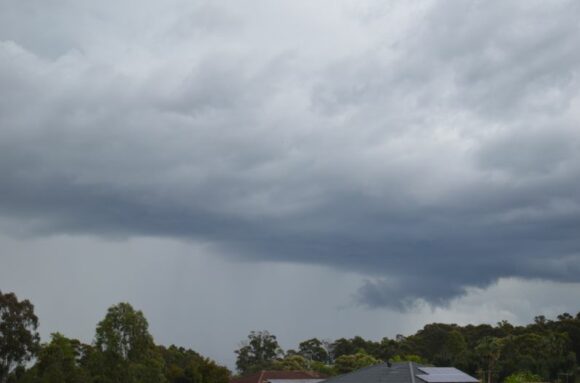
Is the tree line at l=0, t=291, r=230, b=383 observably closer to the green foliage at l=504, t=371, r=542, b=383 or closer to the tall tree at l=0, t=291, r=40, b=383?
the tall tree at l=0, t=291, r=40, b=383

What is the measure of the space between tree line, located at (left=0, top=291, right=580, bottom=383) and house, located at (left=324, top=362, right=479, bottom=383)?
1621 centimetres

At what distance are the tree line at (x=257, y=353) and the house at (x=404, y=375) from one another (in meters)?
16.2

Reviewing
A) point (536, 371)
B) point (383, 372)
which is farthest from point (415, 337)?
point (383, 372)

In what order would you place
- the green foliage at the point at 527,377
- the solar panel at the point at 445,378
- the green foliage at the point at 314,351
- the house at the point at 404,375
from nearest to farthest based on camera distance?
the solar panel at the point at 445,378 < the house at the point at 404,375 < the green foliage at the point at 527,377 < the green foliage at the point at 314,351

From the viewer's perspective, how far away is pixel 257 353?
143500 mm

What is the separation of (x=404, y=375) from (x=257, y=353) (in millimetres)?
84611

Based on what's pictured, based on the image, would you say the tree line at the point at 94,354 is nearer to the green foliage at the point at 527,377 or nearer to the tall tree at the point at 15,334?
the tall tree at the point at 15,334

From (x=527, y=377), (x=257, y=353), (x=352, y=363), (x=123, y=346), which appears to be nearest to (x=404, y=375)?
(x=123, y=346)

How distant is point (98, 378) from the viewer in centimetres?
6047

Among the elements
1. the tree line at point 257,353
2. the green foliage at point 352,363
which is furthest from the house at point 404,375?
the green foliage at point 352,363

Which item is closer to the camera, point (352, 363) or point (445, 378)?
point (445, 378)

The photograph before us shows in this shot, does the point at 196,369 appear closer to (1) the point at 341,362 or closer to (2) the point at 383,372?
(2) the point at 383,372

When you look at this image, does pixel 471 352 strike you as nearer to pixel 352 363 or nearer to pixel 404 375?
pixel 352 363

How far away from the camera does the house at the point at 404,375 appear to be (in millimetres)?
60438
